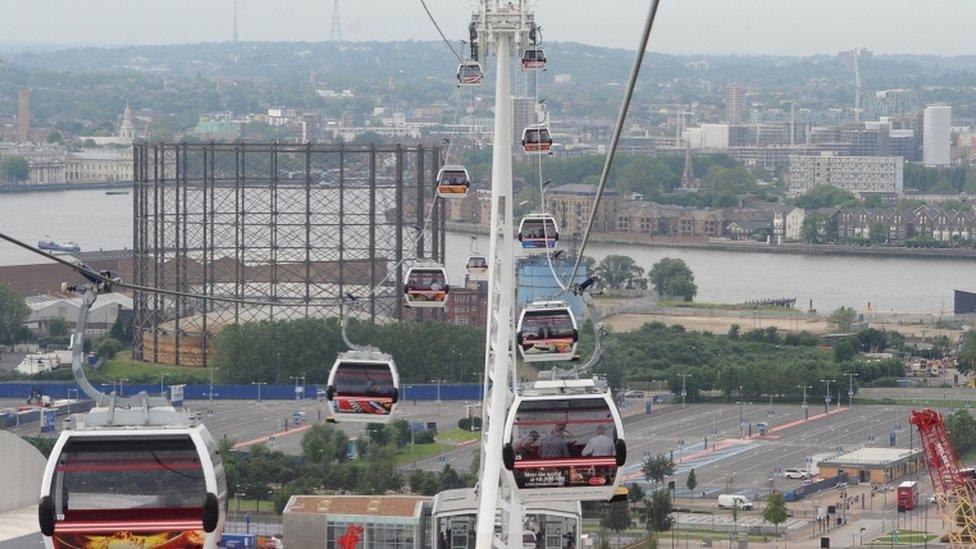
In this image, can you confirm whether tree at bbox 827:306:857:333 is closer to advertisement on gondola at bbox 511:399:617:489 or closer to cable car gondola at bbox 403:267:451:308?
cable car gondola at bbox 403:267:451:308

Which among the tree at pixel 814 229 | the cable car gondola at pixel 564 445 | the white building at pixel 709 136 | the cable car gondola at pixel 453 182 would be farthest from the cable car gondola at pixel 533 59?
the white building at pixel 709 136

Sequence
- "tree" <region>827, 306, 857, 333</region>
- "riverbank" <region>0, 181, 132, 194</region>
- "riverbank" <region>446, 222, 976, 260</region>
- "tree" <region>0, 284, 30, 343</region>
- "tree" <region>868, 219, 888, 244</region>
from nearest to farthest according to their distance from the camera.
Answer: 1. "tree" <region>0, 284, 30, 343</region>
2. "tree" <region>827, 306, 857, 333</region>
3. "riverbank" <region>446, 222, 976, 260</region>
4. "tree" <region>868, 219, 888, 244</region>
5. "riverbank" <region>0, 181, 132, 194</region>

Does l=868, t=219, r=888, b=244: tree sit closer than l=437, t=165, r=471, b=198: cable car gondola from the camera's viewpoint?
No

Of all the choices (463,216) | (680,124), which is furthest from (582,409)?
(680,124)

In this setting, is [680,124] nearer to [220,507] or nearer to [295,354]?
[295,354]

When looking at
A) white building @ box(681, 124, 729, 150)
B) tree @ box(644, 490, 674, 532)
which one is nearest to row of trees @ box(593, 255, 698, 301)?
tree @ box(644, 490, 674, 532)

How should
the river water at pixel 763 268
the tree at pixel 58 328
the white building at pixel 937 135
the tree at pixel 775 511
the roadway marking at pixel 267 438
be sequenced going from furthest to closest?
the white building at pixel 937 135
the river water at pixel 763 268
the tree at pixel 58 328
the roadway marking at pixel 267 438
the tree at pixel 775 511

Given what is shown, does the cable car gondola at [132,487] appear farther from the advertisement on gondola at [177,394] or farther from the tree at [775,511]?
the advertisement on gondola at [177,394]
